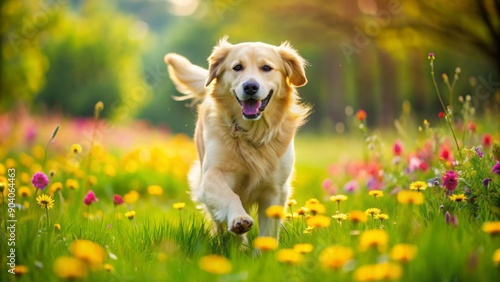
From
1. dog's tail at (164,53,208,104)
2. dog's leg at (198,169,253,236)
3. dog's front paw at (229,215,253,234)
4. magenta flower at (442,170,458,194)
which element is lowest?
dog's front paw at (229,215,253,234)

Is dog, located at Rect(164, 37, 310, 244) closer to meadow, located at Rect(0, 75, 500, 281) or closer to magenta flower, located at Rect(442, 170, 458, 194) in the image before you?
meadow, located at Rect(0, 75, 500, 281)

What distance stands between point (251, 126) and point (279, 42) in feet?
50.4

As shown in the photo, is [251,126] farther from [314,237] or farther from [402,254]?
[402,254]

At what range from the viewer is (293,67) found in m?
3.93

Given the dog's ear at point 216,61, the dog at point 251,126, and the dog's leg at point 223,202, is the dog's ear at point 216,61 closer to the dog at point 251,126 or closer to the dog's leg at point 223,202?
the dog at point 251,126

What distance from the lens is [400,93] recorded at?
2381 cm

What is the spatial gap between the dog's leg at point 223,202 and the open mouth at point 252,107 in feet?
1.36

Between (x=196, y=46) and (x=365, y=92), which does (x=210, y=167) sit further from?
(x=196, y=46)

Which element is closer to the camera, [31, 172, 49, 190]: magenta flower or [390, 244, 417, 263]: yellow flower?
[390, 244, 417, 263]: yellow flower

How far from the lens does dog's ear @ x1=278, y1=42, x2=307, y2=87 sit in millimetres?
3904

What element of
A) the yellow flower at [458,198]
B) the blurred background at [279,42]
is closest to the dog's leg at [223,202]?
the yellow flower at [458,198]

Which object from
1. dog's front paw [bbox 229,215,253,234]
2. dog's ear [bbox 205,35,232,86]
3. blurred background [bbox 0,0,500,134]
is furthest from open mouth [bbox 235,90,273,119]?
blurred background [bbox 0,0,500,134]

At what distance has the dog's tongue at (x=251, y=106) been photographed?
3.54 meters

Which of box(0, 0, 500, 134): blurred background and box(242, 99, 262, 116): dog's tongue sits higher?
box(0, 0, 500, 134): blurred background
